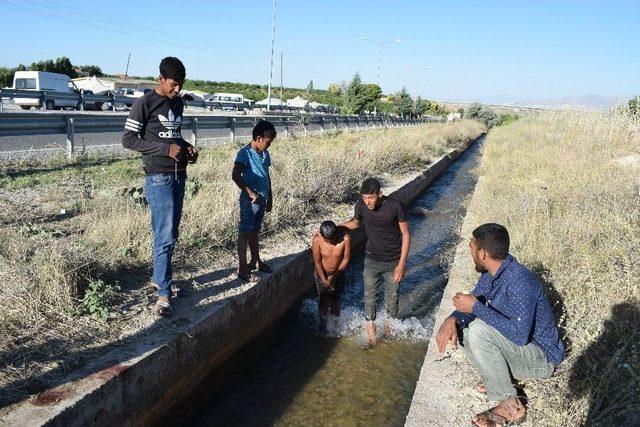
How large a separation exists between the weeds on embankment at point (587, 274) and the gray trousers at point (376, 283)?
4.66 ft

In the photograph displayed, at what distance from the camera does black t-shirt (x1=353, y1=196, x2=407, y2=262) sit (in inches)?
196

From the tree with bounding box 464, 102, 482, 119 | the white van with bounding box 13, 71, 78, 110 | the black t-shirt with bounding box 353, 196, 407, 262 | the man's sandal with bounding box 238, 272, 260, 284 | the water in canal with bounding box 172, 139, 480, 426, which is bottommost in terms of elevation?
the water in canal with bounding box 172, 139, 480, 426

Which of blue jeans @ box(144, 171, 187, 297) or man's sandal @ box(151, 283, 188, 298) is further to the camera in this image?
man's sandal @ box(151, 283, 188, 298)

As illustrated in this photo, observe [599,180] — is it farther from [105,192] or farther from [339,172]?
[105,192]

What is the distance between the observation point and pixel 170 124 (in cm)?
401

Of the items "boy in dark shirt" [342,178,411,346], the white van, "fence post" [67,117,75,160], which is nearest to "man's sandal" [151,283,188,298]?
"boy in dark shirt" [342,178,411,346]

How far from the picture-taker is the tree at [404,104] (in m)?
67.6

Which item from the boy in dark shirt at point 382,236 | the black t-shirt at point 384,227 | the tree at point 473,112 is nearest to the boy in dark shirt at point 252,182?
the boy in dark shirt at point 382,236

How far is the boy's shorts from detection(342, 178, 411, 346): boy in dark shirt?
0.91 metres

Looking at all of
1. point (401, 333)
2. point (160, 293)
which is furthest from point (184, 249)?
point (401, 333)

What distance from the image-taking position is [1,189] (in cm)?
711

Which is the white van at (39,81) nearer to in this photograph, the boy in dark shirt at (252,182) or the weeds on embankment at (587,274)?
the boy in dark shirt at (252,182)

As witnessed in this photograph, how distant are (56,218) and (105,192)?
0.96 m

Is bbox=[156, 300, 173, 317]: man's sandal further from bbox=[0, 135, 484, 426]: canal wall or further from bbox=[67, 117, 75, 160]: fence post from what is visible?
bbox=[67, 117, 75, 160]: fence post
